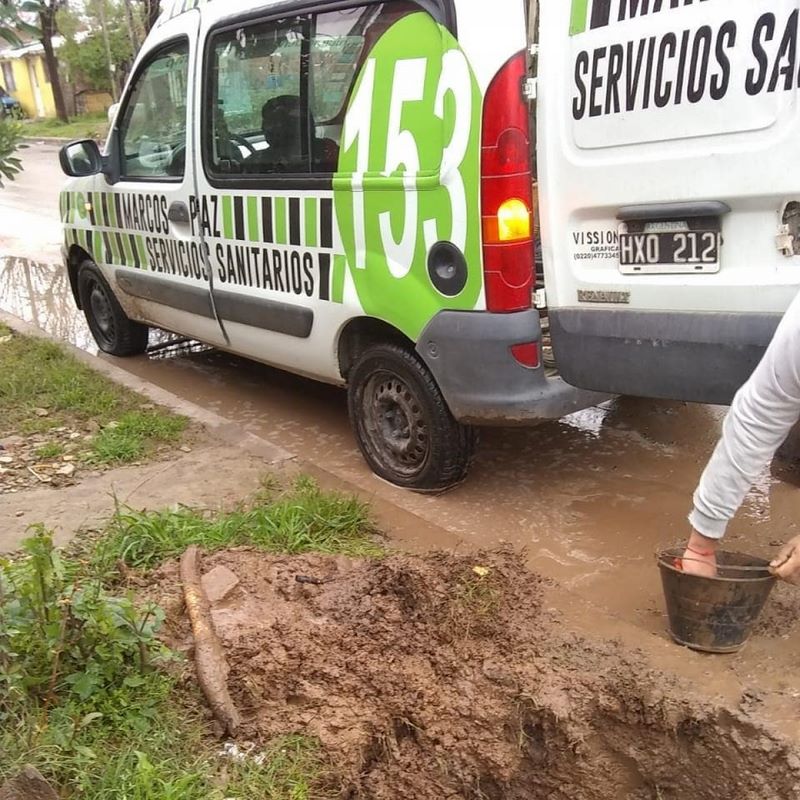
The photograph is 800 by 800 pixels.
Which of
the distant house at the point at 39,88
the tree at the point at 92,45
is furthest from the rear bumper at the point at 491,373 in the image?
the distant house at the point at 39,88

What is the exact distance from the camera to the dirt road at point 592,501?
2818 millimetres

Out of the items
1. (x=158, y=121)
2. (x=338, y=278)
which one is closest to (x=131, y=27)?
(x=158, y=121)

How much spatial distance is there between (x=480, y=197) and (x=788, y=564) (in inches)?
65.7

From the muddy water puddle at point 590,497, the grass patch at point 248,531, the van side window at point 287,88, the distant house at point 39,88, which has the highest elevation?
the distant house at point 39,88

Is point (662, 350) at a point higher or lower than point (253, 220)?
lower

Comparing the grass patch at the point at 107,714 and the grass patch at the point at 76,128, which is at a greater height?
the grass patch at the point at 76,128

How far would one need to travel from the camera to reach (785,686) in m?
2.55

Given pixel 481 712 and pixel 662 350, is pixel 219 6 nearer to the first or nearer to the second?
pixel 662 350

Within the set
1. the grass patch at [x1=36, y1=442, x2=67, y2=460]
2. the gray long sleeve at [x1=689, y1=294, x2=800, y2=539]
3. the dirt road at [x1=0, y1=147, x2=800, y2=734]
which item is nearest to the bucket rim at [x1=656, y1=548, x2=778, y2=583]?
the gray long sleeve at [x1=689, y1=294, x2=800, y2=539]

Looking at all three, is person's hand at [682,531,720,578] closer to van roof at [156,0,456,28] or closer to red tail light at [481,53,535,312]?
red tail light at [481,53,535,312]

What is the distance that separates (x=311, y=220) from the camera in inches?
157

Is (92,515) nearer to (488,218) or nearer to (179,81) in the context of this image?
(488,218)

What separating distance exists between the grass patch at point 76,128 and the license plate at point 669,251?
86.2ft

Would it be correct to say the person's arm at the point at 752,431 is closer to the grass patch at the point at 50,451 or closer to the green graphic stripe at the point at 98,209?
the grass patch at the point at 50,451
